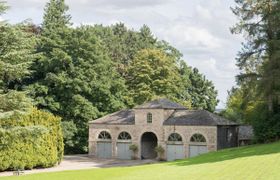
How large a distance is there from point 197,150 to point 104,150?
37.6 ft

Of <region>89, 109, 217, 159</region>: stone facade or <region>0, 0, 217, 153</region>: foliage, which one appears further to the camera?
<region>0, 0, 217, 153</region>: foliage

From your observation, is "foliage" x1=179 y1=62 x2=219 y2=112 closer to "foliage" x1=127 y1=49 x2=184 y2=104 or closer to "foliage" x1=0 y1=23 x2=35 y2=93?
"foliage" x1=127 y1=49 x2=184 y2=104

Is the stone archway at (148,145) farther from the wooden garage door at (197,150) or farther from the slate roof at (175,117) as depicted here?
the wooden garage door at (197,150)

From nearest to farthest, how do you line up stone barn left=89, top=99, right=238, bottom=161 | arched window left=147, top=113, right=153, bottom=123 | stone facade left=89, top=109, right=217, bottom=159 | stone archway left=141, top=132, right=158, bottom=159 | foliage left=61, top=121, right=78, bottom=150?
stone facade left=89, top=109, right=217, bottom=159 < stone barn left=89, top=99, right=238, bottom=161 < arched window left=147, top=113, right=153, bottom=123 < stone archway left=141, top=132, right=158, bottom=159 < foliage left=61, top=121, right=78, bottom=150

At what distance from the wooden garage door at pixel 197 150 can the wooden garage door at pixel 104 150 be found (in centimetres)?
994

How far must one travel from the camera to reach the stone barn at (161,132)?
157 ft

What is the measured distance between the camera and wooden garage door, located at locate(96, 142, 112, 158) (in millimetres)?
54062

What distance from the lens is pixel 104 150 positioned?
54.4 meters

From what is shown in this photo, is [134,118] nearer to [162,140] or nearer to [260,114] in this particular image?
[162,140]

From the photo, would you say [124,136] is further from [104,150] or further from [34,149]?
[34,149]

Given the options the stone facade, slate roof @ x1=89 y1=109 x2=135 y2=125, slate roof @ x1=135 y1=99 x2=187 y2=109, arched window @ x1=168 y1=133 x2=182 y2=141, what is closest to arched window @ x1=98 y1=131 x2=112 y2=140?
the stone facade

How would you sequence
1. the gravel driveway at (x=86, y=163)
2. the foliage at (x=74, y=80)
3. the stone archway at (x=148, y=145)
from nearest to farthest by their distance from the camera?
1. the gravel driveway at (x=86, y=163)
2. the stone archway at (x=148, y=145)
3. the foliage at (x=74, y=80)

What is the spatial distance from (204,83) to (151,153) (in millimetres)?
30266

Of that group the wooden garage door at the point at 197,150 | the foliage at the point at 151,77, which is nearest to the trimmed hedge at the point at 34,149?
the wooden garage door at the point at 197,150
